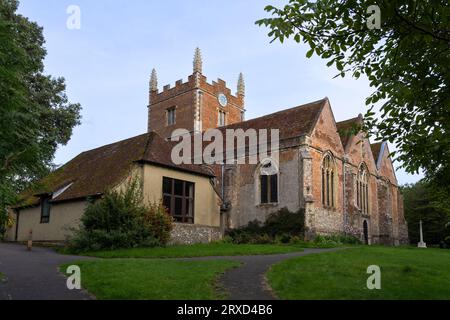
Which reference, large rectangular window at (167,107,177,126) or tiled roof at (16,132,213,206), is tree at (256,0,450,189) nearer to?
tiled roof at (16,132,213,206)

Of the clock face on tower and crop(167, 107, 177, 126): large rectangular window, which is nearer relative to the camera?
crop(167, 107, 177, 126): large rectangular window

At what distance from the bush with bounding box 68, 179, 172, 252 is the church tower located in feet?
83.9

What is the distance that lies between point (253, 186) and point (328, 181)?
525 cm

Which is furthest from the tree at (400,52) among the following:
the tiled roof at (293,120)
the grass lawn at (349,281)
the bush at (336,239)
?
the tiled roof at (293,120)

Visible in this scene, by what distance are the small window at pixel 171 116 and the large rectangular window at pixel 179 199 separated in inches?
967

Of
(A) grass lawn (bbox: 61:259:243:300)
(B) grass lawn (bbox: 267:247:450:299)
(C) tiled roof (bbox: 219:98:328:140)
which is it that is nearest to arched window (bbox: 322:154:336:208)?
(C) tiled roof (bbox: 219:98:328:140)

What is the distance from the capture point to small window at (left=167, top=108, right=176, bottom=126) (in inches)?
1959

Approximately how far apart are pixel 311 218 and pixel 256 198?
4.53 metres

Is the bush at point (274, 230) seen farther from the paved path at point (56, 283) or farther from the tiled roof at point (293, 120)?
the paved path at point (56, 283)

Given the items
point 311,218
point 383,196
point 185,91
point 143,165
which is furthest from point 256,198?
point 185,91

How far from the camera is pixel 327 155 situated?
31906mm

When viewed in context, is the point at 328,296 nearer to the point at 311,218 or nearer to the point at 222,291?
the point at 222,291

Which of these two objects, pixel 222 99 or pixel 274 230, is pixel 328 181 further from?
pixel 222 99

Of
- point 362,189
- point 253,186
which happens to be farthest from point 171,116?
point 362,189
